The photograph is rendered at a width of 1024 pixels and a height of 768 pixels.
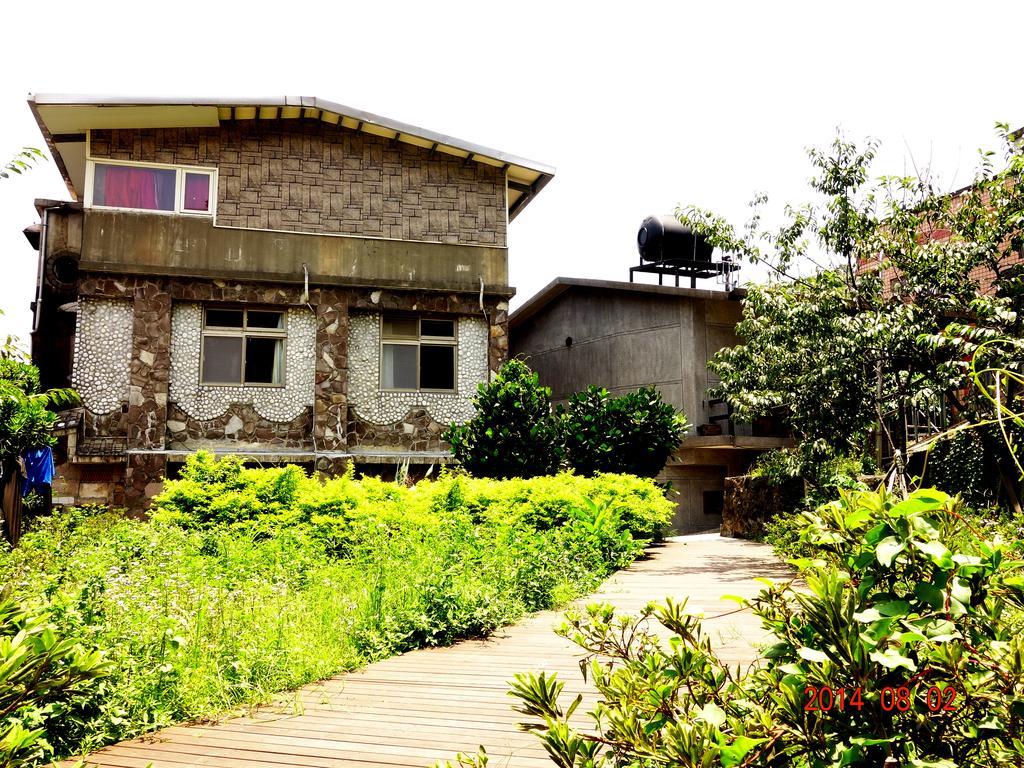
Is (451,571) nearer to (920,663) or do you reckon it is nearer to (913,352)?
(920,663)

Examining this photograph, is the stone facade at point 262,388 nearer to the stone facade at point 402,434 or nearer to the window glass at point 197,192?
the stone facade at point 402,434

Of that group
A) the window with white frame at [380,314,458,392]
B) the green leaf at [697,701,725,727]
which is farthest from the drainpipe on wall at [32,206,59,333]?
the green leaf at [697,701,725,727]

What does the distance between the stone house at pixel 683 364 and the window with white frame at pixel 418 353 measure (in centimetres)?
497

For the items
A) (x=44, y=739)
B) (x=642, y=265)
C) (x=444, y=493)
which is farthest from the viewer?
(x=642, y=265)

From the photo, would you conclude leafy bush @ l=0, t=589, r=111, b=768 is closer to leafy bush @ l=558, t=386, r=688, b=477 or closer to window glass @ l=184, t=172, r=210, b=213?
leafy bush @ l=558, t=386, r=688, b=477

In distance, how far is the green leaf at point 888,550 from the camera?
1819 mm

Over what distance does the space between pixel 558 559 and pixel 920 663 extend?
7060 millimetres

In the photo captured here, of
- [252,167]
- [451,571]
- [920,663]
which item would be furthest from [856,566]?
[252,167]

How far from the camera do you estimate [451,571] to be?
707cm

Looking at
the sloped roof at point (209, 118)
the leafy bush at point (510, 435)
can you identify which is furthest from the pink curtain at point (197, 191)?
the leafy bush at point (510, 435)

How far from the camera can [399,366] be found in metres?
17.9

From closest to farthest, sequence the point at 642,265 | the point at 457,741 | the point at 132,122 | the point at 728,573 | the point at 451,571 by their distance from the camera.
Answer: the point at 457,741, the point at 451,571, the point at 728,573, the point at 132,122, the point at 642,265

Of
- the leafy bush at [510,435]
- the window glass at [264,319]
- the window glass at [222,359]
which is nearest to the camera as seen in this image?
the leafy bush at [510,435]

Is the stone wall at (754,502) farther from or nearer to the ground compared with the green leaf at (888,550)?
nearer to the ground
